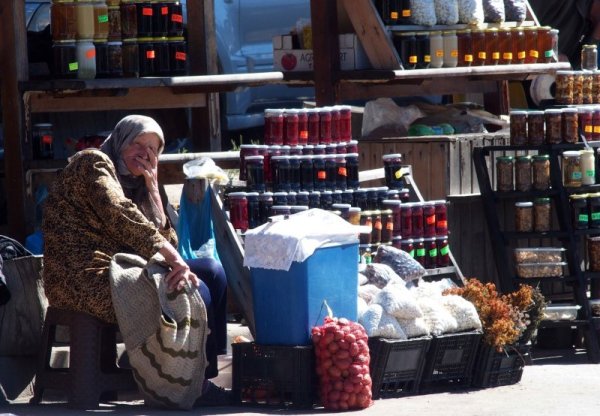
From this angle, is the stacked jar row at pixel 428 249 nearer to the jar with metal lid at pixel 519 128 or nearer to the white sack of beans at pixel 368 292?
the white sack of beans at pixel 368 292

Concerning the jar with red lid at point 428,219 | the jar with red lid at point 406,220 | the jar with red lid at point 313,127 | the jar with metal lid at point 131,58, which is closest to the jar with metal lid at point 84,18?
the jar with metal lid at point 131,58

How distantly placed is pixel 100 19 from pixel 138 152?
1.87 metres

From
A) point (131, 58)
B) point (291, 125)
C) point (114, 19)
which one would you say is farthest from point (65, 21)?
point (291, 125)

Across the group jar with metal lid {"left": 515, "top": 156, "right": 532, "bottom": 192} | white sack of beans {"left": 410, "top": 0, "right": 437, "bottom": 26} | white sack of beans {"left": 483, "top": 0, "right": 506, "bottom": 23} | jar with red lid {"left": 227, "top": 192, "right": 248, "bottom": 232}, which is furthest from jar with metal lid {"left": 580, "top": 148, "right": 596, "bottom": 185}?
jar with red lid {"left": 227, "top": 192, "right": 248, "bottom": 232}

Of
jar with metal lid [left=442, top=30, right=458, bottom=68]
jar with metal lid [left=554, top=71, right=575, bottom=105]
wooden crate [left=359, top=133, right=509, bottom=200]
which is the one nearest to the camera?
wooden crate [left=359, top=133, right=509, bottom=200]

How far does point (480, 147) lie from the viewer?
9461 millimetres

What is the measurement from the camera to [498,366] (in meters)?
7.70

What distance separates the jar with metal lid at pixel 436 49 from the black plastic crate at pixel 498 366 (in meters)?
2.77

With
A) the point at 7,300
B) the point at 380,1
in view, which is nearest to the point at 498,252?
the point at 380,1

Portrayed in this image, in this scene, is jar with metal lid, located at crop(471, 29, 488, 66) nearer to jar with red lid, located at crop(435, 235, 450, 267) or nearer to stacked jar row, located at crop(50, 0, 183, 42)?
jar with red lid, located at crop(435, 235, 450, 267)

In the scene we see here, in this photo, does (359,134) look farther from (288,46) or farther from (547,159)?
(547,159)

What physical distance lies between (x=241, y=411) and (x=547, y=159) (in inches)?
129

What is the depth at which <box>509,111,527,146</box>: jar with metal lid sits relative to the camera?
9.24 m

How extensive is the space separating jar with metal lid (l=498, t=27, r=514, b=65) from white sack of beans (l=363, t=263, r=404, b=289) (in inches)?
120
